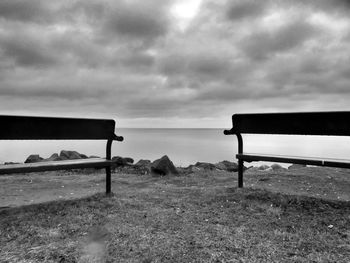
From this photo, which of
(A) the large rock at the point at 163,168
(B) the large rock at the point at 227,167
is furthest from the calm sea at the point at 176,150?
(A) the large rock at the point at 163,168

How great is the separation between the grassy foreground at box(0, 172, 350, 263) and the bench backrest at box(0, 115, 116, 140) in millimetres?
1041

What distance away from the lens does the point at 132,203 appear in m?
4.59

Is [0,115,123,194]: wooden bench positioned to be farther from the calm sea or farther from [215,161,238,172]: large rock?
the calm sea

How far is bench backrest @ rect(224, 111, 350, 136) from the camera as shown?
427 centimetres

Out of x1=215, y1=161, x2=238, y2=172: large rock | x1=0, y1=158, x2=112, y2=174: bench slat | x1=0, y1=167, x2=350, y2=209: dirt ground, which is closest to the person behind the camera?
x1=0, y1=158, x2=112, y2=174: bench slat

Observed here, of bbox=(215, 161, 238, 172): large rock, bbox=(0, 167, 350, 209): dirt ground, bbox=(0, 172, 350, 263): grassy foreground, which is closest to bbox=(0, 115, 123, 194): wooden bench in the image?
bbox=(0, 172, 350, 263): grassy foreground

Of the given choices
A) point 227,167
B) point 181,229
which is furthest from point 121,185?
point 227,167

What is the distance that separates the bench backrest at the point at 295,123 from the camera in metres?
4.27

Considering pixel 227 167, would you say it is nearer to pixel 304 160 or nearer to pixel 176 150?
pixel 304 160

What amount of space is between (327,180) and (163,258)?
226 inches

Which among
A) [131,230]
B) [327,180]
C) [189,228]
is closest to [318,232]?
[189,228]

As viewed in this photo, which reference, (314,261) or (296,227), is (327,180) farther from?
(314,261)

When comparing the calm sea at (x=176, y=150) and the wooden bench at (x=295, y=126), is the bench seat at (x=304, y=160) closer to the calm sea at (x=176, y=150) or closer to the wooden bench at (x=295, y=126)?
the wooden bench at (x=295, y=126)

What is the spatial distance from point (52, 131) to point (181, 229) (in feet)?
8.24
